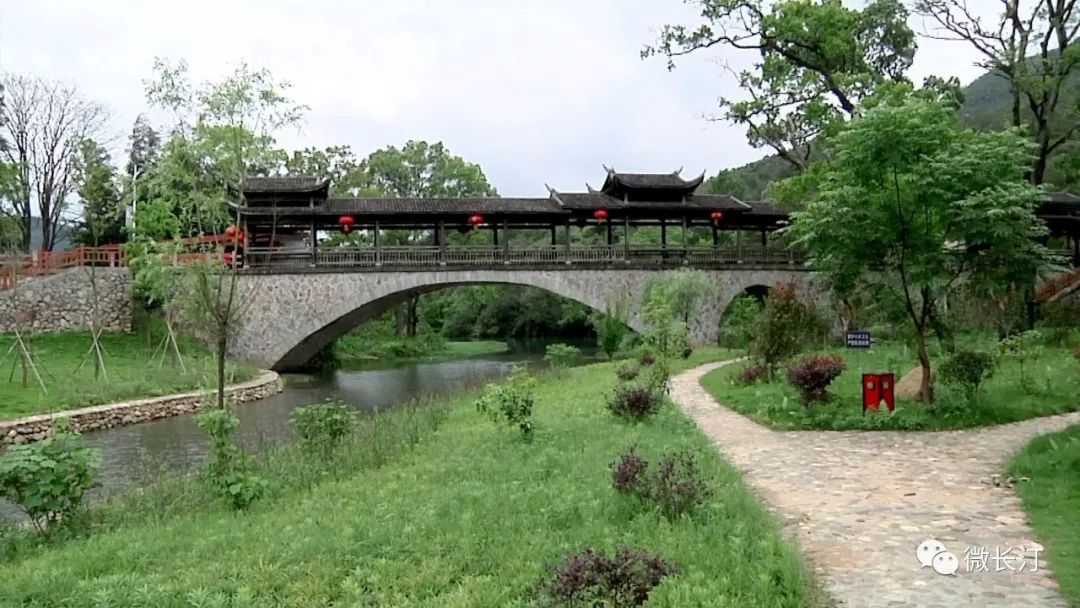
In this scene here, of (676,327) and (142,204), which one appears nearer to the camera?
(676,327)

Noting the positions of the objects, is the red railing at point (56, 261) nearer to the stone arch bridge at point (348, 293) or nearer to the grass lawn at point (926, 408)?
the stone arch bridge at point (348, 293)

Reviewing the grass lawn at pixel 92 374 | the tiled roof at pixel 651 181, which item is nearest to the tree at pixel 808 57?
the tiled roof at pixel 651 181

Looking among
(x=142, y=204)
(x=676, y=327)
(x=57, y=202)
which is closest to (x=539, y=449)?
(x=676, y=327)

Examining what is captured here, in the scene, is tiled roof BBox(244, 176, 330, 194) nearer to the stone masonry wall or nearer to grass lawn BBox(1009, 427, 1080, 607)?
the stone masonry wall

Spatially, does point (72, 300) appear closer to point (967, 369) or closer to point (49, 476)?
point (49, 476)

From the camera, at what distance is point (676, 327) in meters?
12.9

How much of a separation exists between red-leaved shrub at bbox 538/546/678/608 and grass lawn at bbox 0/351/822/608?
0.33 ft

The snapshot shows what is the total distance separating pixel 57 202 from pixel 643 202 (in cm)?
2399

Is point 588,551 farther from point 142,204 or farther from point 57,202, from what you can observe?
point 57,202

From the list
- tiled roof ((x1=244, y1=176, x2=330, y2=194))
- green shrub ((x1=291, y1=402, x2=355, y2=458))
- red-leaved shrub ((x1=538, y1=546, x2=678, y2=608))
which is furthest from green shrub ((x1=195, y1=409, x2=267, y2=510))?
tiled roof ((x1=244, y1=176, x2=330, y2=194))

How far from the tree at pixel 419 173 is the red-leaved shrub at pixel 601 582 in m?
36.3

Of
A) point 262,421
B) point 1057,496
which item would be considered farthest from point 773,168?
point 1057,496

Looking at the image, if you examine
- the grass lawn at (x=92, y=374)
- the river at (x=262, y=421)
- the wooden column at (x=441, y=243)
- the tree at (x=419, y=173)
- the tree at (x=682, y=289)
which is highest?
the tree at (x=419, y=173)

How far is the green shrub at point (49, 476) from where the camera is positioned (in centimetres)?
614
